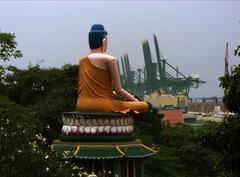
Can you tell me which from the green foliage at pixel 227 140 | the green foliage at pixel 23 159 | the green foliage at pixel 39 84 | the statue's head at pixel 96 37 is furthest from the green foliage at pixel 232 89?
the green foliage at pixel 39 84

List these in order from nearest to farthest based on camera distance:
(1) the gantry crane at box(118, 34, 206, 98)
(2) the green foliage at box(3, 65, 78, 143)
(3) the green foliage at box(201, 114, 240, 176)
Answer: (3) the green foliage at box(201, 114, 240, 176)
(2) the green foliage at box(3, 65, 78, 143)
(1) the gantry crane at box(118, 34, 206, 98)

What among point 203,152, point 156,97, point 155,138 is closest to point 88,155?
point 155,138

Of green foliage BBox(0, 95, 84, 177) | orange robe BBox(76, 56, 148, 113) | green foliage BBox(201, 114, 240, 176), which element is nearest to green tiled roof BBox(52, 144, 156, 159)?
orange robe BBox(76, 56, 148, 113)

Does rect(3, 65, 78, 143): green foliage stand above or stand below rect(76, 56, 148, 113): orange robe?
above

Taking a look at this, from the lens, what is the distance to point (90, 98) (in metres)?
12.3

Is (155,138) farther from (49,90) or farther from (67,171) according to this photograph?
(67,171)

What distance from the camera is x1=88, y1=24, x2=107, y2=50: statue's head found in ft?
41.6

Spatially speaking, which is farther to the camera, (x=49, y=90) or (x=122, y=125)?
(x=49, y=90)

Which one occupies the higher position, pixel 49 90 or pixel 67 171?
pixel 49 90

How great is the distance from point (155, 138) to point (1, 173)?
74.7 ft

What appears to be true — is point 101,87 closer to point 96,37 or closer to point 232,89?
point 96,37

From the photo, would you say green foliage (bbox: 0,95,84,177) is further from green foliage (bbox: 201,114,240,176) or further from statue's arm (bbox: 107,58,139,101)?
statue's arm (bbox: 107,58,139,101)

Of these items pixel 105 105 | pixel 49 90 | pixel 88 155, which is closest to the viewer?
pixel 88 155

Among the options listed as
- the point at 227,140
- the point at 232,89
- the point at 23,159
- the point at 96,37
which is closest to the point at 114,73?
the point at 96,37
